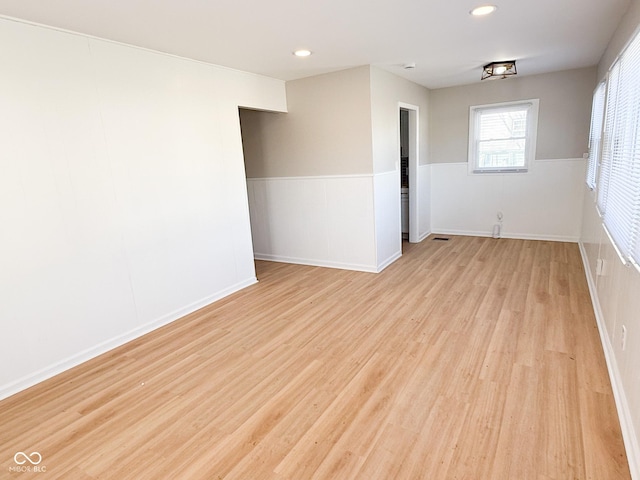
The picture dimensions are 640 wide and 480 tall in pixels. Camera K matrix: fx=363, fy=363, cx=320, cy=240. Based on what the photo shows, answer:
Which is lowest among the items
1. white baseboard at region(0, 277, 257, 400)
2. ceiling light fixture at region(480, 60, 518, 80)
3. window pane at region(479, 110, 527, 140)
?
white baseboard at region(0, 277, 257, 400)

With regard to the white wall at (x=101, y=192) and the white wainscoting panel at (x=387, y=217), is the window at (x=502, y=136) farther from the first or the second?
the white wall at (x=101, y=192)

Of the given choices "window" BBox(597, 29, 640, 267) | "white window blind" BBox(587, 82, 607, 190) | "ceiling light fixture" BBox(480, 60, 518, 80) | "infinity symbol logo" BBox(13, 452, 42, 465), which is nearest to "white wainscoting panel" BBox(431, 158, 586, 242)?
"white window blind" BBox(587, 82, 607, 190)

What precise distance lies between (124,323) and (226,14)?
2499 millimetres

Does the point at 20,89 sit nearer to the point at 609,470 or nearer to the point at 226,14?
the point at 226,14

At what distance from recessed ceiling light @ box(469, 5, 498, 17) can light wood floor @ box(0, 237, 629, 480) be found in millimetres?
2370

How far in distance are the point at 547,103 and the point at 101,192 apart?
5.67 m

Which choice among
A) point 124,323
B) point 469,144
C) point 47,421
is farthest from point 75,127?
point 469,144

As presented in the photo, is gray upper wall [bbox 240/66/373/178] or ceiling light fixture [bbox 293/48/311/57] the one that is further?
gray upper wall [bbox 240/66/373/178]

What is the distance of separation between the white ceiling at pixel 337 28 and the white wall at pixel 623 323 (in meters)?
0.53

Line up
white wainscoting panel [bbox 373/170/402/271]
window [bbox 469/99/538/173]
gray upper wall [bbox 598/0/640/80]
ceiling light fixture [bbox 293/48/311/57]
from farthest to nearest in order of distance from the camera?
window [bbox 469/99/538/173] → white wainscoting panel [bbox 373/170/402/271] → ceiling light fixture [bbox 293/48/311/57] → gray upper wall [bbox 598/0/640/80]

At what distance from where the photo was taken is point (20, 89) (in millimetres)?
2357

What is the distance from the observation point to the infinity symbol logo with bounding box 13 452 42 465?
1.83m

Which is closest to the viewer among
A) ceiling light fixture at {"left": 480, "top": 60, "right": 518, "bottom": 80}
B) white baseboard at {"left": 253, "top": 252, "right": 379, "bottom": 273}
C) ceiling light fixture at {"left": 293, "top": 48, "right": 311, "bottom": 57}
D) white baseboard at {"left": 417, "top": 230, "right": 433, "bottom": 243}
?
ceiling light fixture at {"left": 293, "top": 48, "right": 311, "bottom": 57}

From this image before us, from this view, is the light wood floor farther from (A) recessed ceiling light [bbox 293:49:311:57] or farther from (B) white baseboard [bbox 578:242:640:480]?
(A) recessed ceiling light [bbox 293:49:311:57]
